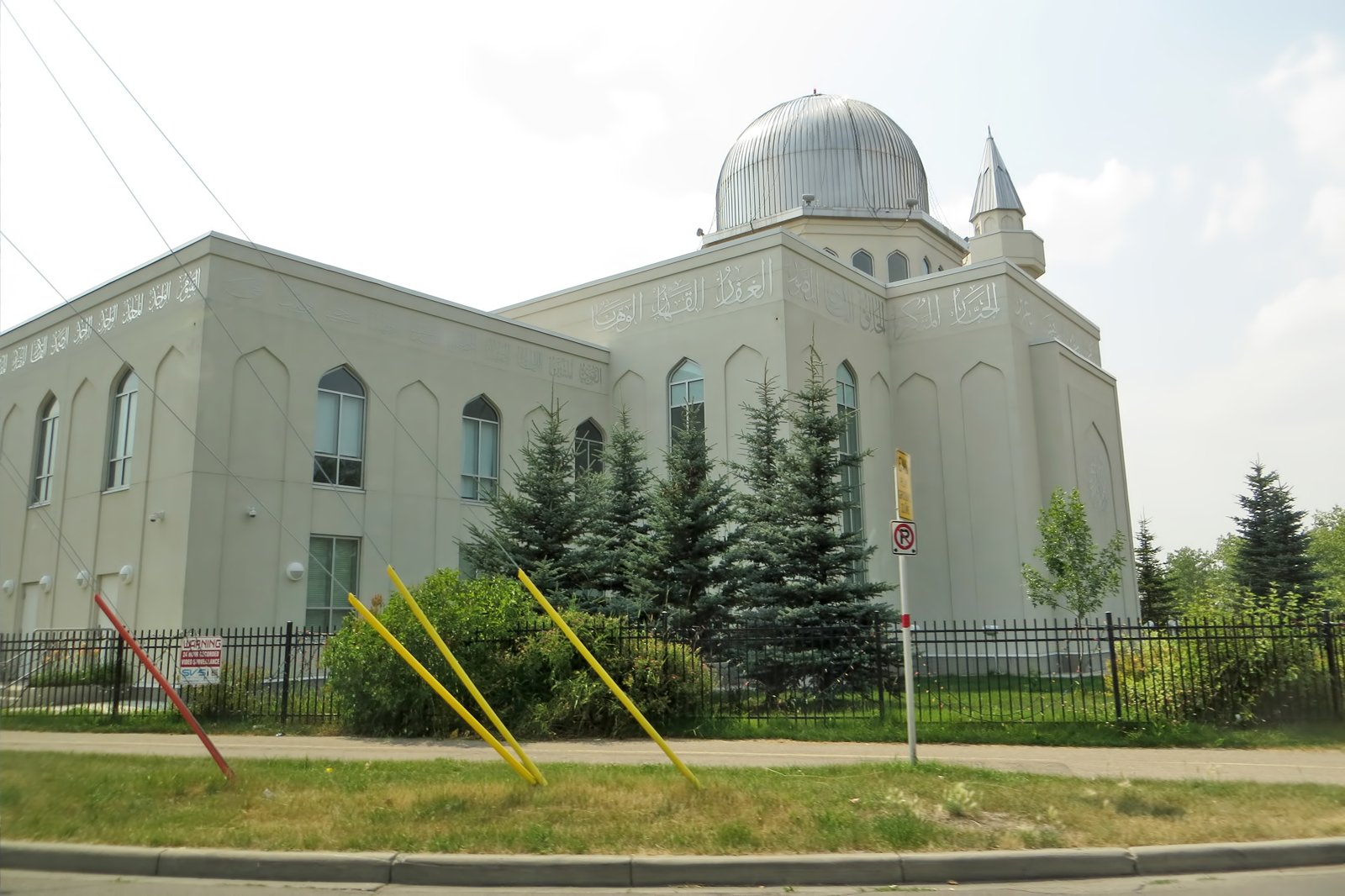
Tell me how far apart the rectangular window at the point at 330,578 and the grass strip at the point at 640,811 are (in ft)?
37.4

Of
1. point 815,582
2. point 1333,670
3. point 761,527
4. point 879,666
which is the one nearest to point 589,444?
point 761,527

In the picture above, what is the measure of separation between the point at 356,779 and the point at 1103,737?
8988 mm

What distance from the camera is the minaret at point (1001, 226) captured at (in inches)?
1330

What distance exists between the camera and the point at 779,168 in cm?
3522

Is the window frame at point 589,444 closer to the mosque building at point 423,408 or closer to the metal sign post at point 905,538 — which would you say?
the mosque building at point 423,408

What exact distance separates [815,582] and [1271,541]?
30.9m

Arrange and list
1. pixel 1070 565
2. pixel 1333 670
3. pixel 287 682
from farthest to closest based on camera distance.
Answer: pixel 1070 565 → pixel 287 682 → pixel 1333 670

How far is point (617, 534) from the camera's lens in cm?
2041

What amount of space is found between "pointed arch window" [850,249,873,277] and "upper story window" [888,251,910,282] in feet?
2.21

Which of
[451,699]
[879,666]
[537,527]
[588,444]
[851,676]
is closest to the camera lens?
[451,699]

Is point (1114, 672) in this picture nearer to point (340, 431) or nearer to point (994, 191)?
point (340, 431)

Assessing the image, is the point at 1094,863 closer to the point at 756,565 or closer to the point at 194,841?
the point at 194,841

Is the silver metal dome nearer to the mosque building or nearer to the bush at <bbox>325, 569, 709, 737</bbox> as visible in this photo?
the mosque building

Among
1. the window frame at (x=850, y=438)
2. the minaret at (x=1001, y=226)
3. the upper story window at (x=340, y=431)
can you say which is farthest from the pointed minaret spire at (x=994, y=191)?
the upper story window at (x=340, y=431)
